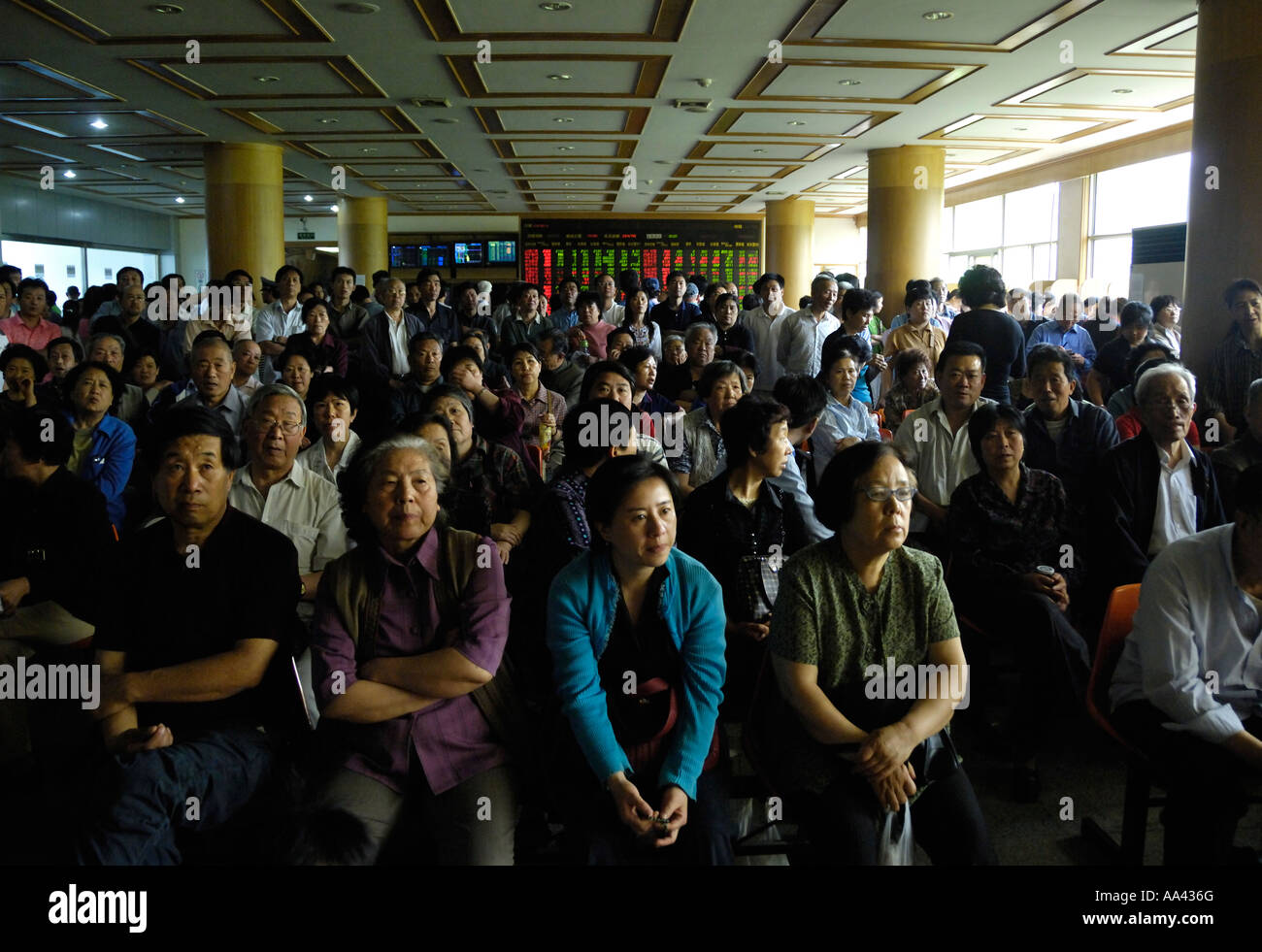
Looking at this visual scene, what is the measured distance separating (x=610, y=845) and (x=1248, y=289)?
490 cm

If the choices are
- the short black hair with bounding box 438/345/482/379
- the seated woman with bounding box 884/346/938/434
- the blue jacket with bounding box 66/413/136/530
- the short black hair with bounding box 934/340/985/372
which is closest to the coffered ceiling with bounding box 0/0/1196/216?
the seated woman with bounding box 884/346/938/434

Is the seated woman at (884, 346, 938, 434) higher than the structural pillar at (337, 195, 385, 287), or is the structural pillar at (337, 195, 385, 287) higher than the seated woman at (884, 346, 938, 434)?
the structural pillar at (337, 195, 385, 287)

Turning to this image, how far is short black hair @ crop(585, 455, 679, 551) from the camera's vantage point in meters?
2.27

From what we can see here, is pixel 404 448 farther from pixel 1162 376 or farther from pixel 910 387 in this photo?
pixel 910 387

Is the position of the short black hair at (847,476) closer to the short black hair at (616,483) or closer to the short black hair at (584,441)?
the short black hair at (616,483)

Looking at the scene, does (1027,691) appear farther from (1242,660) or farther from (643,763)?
(643,763)

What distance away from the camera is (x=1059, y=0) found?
6.25m

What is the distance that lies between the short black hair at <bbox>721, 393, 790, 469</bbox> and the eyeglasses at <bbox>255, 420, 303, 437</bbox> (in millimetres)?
1542

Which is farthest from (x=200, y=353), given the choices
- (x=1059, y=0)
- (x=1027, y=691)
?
(x=1059, y=0)

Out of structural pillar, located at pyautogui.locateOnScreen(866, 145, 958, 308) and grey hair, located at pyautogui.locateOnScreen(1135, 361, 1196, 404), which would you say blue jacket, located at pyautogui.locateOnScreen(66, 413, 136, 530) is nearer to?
grey hair, located at pyautogui.locateOnScreen(1135, 361, 1196, 404)

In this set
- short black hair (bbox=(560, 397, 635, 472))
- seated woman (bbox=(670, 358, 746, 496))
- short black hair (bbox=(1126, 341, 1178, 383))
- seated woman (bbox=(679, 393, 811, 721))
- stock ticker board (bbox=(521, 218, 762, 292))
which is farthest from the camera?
stock ticker board (bbox=(521, 218, 762, 292))

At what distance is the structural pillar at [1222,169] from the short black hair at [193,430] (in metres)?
5.71

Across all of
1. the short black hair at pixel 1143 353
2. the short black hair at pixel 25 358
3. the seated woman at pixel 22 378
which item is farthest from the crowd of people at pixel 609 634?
the short black hair at pixel 25 358
